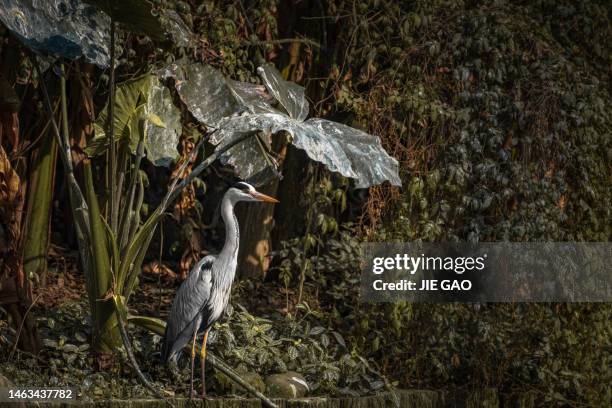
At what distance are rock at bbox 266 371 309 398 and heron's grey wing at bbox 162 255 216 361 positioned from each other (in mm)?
715

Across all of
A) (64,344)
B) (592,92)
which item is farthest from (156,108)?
(592,92)

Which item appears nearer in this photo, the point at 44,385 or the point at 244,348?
the point at 44,385

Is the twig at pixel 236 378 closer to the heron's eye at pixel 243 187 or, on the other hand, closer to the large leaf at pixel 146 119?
the heron's eye at pixel 243 187

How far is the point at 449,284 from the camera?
813cm

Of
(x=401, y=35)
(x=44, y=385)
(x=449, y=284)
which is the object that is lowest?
(x=44, y=385)

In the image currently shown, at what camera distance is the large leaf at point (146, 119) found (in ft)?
24.5

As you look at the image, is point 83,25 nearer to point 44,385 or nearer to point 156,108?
point 156,108

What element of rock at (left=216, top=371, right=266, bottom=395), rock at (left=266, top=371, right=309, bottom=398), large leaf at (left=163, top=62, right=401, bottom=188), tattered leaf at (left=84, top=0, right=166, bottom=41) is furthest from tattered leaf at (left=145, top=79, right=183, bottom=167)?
rock at (left=266, top=371, right=309, bottom=398)

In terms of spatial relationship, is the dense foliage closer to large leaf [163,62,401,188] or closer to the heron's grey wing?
large leaf [163,62,401,188]

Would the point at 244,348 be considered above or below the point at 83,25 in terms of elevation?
below

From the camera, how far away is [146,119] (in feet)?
24.0

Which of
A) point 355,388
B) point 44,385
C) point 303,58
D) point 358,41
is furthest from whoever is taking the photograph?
point 303,58

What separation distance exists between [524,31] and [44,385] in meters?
3.89

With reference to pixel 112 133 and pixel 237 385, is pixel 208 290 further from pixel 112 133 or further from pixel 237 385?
pixel 112 133
